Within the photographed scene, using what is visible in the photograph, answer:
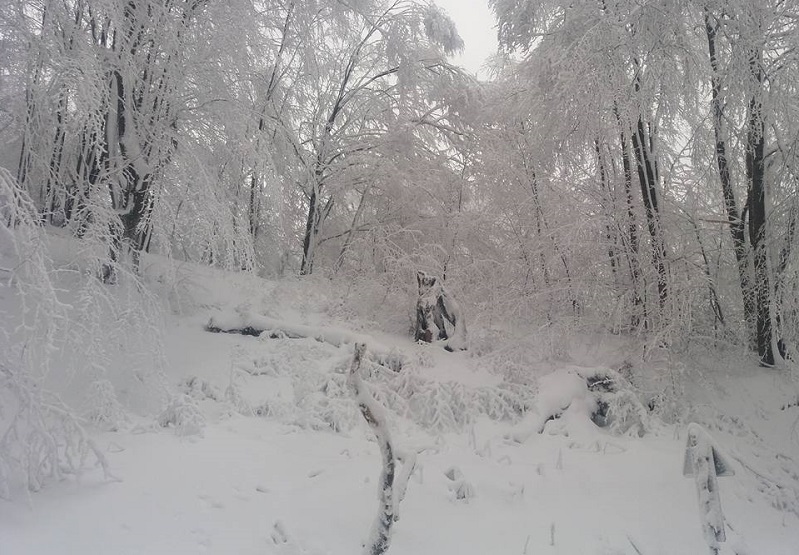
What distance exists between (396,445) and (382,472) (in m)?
0.79

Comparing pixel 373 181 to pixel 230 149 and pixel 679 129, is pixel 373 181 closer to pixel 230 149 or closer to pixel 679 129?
pixel 230 149

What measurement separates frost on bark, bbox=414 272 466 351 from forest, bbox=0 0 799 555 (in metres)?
0.03

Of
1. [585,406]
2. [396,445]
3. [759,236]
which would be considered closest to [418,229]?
[585,406]

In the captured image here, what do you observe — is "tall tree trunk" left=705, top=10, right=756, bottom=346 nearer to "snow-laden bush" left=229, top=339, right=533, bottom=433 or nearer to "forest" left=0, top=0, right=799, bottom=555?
"forest" left=0, top=0, right=799, bottom=555

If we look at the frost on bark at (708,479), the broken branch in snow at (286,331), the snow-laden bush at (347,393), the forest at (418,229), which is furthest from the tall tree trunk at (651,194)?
the frost on bark at (708,479)

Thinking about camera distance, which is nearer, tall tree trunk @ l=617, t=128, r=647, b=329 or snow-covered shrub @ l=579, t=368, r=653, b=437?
snow-covered shrub @ l=579, t=368, r=653, b=437

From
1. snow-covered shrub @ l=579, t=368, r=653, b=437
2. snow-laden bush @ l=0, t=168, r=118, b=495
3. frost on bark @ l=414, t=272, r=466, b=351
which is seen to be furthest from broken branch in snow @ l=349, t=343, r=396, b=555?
frost on bark @ l=414, t=272, r=466, b=351

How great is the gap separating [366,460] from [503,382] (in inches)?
100

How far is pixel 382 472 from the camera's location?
11.2 feet

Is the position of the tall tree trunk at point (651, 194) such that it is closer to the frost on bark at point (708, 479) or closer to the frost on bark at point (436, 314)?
the frost on bark at point (436, 314)

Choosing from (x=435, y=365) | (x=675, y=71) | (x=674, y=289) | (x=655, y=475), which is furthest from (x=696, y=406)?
(x=675, y=71)

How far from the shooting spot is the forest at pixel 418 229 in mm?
4730

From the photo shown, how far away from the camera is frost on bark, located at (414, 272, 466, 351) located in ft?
26.8

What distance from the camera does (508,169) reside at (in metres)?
8.85
